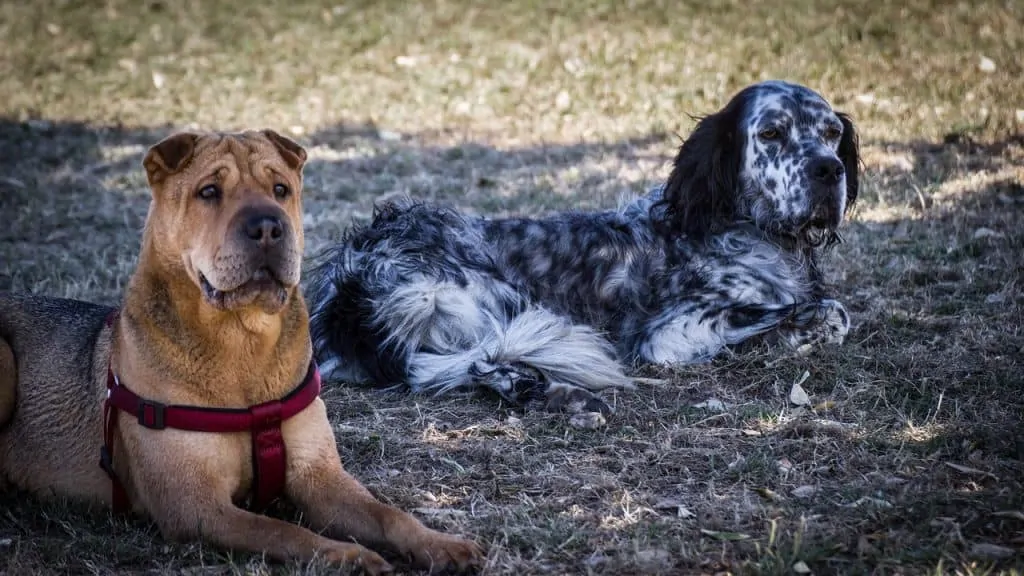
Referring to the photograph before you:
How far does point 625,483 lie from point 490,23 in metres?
10.6

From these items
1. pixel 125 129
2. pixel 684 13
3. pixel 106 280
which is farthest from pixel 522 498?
pixel 684 13

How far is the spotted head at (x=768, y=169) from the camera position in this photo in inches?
211

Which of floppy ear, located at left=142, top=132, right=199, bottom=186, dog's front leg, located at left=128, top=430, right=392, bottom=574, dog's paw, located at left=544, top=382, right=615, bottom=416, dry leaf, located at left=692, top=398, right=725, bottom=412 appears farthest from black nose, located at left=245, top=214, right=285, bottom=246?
dry leaf, located at left=692, top=398, right=725, bottom=412

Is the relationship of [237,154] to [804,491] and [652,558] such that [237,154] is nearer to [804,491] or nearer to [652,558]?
[652,558]

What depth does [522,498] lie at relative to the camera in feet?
12.1

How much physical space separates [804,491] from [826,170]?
217 centimetres

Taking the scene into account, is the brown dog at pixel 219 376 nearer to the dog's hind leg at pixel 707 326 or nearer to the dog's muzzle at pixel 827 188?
the dog's hind leg at pixel 707 326

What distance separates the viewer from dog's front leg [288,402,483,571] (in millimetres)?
3096

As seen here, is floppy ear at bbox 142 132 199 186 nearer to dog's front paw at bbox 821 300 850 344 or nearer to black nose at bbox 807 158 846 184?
black nose at bbox 807 158 846 184

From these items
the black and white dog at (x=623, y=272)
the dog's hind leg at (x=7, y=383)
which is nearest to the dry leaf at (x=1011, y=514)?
→ the black and white dog at (x=623, y=272)

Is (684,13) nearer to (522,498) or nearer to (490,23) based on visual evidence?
(490,23)

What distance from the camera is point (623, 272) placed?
566cm

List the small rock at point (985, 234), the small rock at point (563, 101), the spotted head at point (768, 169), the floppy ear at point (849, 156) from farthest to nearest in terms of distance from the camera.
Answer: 1. the small rock at point (563, 101)
2. the small rock at point (985, 234)
3. the floppy ear at point (849, 156)
4. the spotted head at point (768, 169)

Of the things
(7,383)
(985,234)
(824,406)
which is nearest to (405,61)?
(985,234)
